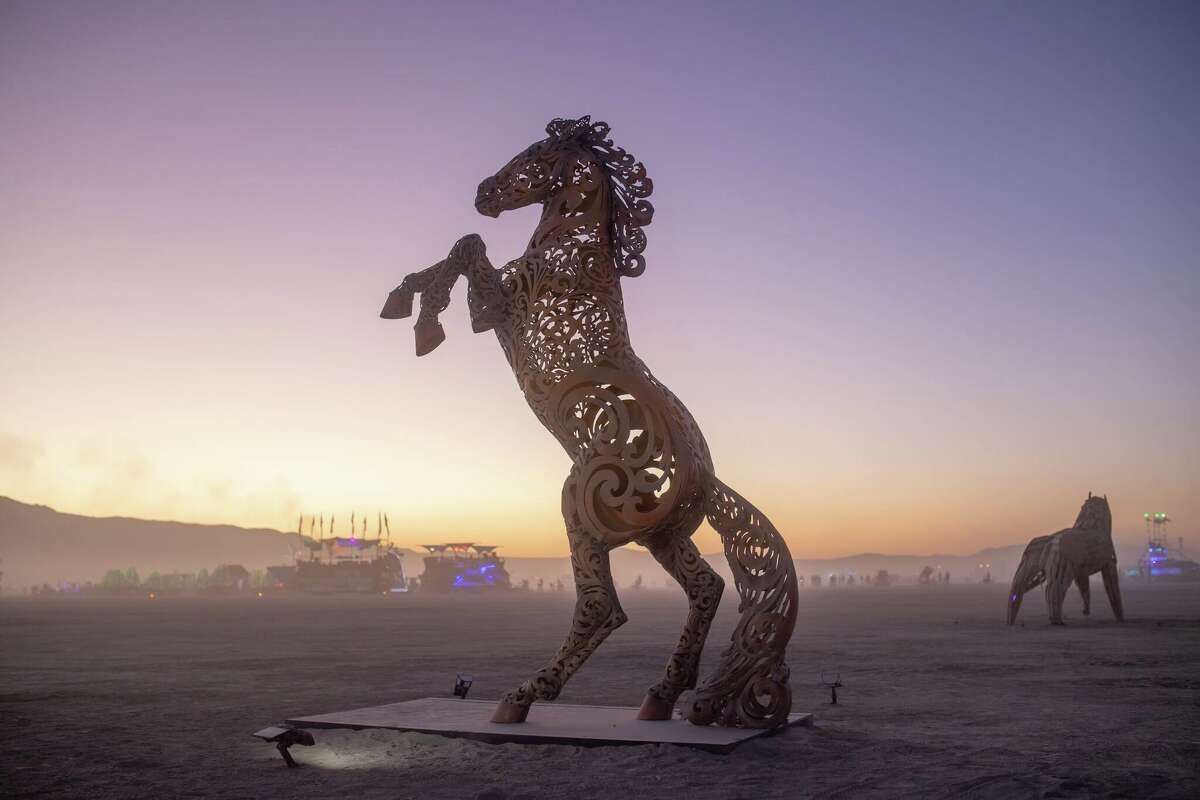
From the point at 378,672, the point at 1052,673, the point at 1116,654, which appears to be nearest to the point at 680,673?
the point at 1052,673

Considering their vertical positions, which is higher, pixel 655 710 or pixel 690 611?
pixel 690 611

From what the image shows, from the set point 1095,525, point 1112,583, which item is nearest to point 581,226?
point 1095,525

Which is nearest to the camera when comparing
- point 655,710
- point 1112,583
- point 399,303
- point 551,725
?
point 551,725

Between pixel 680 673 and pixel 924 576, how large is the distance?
12744 centimetres

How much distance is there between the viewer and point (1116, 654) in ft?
48.4

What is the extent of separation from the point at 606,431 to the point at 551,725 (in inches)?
86.8

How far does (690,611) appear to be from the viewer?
7.24 metres

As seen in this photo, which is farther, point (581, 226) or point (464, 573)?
point (464, 573)

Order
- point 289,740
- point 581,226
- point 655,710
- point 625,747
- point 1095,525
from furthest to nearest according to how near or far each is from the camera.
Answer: point 1095,525
point 581,226
point 655,710
point 289,740
point 625,747

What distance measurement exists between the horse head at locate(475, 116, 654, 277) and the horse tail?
7.34ft

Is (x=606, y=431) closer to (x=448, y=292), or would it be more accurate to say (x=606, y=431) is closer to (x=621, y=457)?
(x=621, y=457)

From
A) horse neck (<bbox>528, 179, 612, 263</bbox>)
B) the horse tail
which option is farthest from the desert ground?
horse neck (<bbox>528, 179, 612, 263</bbox>)

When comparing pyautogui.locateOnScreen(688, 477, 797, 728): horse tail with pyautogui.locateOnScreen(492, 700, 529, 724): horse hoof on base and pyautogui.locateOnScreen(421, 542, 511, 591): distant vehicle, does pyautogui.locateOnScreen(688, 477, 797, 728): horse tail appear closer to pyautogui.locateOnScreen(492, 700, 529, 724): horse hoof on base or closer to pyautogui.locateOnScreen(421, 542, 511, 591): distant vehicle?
pyautogui.locateOnScreen(492, 700, 529, 724): horse hoof on base

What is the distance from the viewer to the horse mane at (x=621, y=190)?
7738 millimetres
